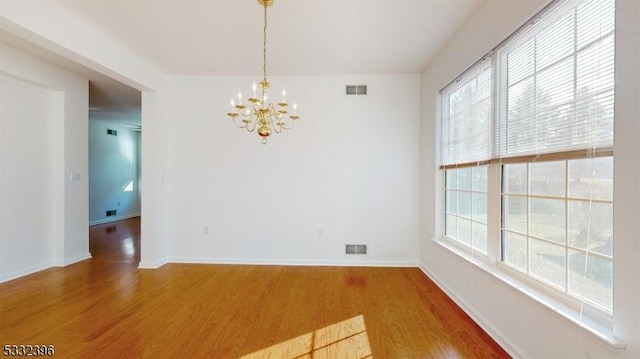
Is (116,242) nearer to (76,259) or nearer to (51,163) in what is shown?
(76,259)

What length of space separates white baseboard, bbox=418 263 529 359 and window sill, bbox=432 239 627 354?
44 cm

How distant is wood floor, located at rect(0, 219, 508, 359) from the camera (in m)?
2.16

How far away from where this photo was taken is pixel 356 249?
4207 mm

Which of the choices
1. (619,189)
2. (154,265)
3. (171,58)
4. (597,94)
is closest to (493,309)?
(619,189)

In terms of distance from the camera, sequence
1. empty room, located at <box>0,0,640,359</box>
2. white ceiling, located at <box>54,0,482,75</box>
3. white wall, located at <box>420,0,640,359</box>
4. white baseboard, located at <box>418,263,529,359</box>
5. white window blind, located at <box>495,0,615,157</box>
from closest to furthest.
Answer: white wall, located at <box>420,0,640,359</box>, white window blind, located at <box>495,0,615,157</box>, empty room, located at <box>0,0,640,359</box>, white baseboard, located at <box>418,263,529,359</box>, white ceiling, located at <box>54,0,482,75</box>

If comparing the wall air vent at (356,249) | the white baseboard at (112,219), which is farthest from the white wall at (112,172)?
the wall air vent at (356,249)

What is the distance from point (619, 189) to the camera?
132cm

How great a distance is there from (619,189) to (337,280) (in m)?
2.88

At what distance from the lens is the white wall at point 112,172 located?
291 inches

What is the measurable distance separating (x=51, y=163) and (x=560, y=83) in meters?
6.05

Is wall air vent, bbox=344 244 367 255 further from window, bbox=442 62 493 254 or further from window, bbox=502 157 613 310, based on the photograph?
window, bbox=502 157 613 310

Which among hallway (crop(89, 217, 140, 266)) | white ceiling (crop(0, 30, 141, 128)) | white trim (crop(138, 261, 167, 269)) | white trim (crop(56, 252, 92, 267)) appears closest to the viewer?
white ceiling (crop(0, 30, 141, 128))

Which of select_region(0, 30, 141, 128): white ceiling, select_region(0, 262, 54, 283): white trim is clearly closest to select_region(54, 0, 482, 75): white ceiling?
select_region(0, 30, 141, 128): white ceiling

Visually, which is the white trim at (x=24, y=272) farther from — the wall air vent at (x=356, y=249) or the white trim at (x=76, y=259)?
the wall air vent at (x=356, y=249)
